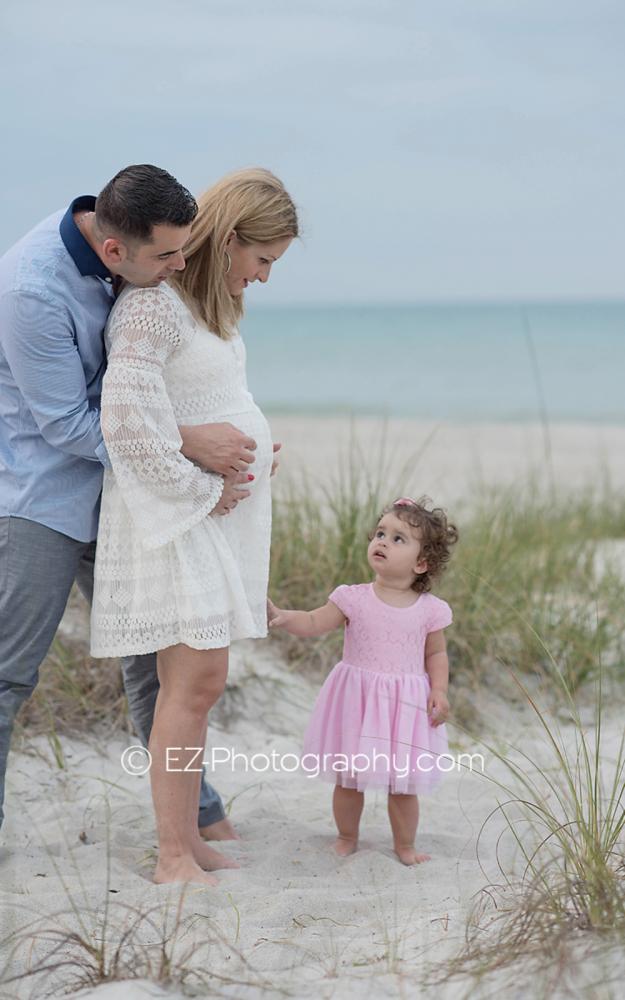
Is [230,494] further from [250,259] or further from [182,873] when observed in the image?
[182,873]

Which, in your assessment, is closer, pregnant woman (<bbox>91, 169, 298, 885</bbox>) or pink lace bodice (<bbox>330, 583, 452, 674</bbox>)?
pregnant woman (<bbox>91, 169, 298, 885</bbox>)

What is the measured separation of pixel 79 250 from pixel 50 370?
1.06 feet

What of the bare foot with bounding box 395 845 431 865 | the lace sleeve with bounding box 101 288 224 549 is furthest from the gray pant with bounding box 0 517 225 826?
the bare foot with bounding box 395 845 431 865

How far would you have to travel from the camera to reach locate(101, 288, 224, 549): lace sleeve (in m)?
2.89

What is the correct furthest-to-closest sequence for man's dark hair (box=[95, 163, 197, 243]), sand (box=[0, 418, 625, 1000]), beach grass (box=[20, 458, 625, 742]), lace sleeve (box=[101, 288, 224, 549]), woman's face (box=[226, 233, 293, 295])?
1. beach grass (box=[20, 458, 625, 742])
2. woman's face (box=[226, 233, 293, 295])
3. lace sleeve (box=[101, 288, 224, 549])
4. man's dark hair (box=[95, 163, 197, 243])
5. sand (box=[0, 418, 625, 1000])

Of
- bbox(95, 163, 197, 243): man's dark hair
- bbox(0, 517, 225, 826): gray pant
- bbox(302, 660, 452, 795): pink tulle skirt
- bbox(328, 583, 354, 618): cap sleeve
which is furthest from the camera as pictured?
bbox(328, 583, 354, 618): cap sleeve

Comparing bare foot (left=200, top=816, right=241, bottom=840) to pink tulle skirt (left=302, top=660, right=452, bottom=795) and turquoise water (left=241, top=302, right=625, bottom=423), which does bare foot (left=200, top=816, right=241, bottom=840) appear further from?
turquoise water (left=241, top=302, right=625, bottom=423)

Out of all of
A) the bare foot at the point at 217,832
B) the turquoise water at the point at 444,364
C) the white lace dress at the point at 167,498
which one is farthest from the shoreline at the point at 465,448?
the white lace dress at the point at 167,498

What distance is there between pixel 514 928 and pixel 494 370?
2863 centimetres

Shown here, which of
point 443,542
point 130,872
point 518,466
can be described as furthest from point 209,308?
point 518,466

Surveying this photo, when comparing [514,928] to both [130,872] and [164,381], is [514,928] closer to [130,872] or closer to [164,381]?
→ [130,872]

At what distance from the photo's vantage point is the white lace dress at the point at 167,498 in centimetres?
290

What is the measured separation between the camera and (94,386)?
3.08 m

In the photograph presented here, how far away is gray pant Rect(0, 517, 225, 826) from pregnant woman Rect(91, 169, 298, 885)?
102mm
